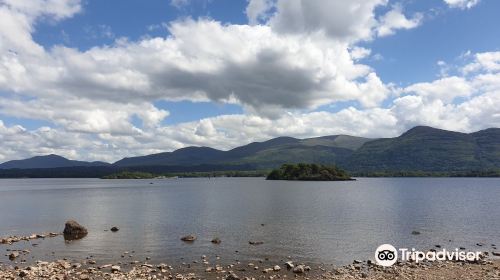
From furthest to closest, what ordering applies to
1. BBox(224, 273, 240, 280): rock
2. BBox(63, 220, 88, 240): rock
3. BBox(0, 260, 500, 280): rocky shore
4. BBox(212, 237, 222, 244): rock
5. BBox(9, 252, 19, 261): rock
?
BBox(63, 220, 88, 240): rock
BBox(212, 237, 222, 244): rock
BBox(9, 252, 19, 261): rock
BBox(0, 260, 500, 280): rocky shore
BBox(224, 273, 240, 280): rock

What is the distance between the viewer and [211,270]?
44.9 meters

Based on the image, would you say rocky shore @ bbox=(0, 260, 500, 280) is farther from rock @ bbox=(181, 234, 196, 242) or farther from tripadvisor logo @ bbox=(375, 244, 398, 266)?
rock @ bbox=(181, 234, 196, 242)

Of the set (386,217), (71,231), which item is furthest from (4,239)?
(386,217)

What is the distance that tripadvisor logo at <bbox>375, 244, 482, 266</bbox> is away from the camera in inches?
1935

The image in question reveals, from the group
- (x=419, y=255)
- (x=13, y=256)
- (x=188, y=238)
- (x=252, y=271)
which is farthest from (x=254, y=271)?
(x=13, y=256)

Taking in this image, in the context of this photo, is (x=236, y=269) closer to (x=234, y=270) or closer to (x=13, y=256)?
(x=234, y=270)

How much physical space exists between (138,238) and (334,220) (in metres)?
44.5

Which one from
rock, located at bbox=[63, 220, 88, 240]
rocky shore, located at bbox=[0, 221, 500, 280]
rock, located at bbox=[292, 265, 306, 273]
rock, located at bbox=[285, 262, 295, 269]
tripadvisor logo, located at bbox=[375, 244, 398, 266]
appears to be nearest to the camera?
rocky shore, located at bbox=[0, 221, 500, 280]

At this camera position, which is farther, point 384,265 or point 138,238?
point 138,238

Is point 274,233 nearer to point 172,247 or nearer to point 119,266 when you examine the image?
point 172,247

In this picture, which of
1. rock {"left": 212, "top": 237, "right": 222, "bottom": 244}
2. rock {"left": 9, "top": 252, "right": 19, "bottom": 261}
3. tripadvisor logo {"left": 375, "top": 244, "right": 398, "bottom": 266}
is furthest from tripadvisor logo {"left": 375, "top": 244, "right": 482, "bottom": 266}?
rock {"left": 9, "top": 252, "right": 19, "bottom": 261}

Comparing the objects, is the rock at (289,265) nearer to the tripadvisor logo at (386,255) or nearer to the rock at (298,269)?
the rock at (298,269)

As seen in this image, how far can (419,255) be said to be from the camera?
52281 mm

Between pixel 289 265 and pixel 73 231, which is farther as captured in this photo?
pixel 73 231
